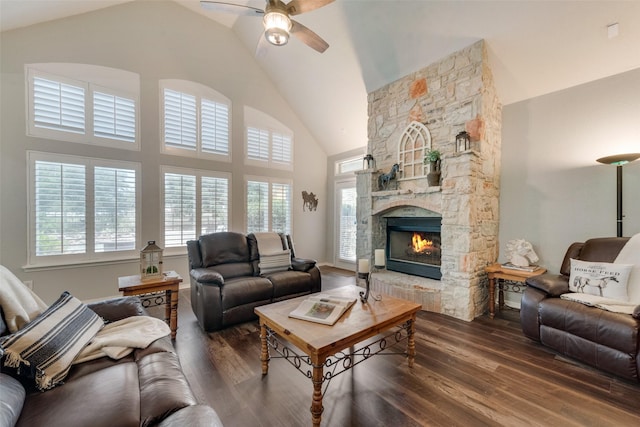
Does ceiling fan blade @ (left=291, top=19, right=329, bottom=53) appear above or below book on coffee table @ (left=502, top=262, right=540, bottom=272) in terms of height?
above

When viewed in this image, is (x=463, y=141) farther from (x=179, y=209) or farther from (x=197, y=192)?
(x=179, y=209)

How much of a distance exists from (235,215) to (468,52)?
4.53 m

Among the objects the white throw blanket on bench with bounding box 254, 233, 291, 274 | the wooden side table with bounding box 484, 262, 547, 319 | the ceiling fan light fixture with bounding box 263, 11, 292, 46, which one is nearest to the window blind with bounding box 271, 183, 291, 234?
the white throw blanket on bench with bounding box 254, 233, 291, 274

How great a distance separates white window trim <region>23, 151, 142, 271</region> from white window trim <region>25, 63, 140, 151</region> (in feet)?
0.83

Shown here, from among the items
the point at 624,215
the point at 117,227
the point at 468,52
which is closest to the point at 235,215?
the point at 117,227

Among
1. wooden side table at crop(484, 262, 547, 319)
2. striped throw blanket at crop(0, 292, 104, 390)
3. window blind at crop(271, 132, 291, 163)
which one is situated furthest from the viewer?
window blind at crop(271, 132, 291, 163)

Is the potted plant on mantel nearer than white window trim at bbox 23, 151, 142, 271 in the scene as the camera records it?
No

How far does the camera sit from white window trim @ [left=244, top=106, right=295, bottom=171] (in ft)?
17.3

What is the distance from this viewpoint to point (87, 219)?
3.67 meters

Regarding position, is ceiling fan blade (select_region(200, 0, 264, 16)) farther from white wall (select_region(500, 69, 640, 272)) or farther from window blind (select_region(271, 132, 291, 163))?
white wall (select_region(500, 69, 640, 272))

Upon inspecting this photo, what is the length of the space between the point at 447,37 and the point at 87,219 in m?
5.48

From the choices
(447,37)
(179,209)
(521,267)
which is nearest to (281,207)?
(179,209)

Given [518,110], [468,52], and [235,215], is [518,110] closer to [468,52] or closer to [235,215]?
[468,52]

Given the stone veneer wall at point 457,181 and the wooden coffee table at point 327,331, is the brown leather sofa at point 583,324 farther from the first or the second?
the wooden coffee table at point 327,331
